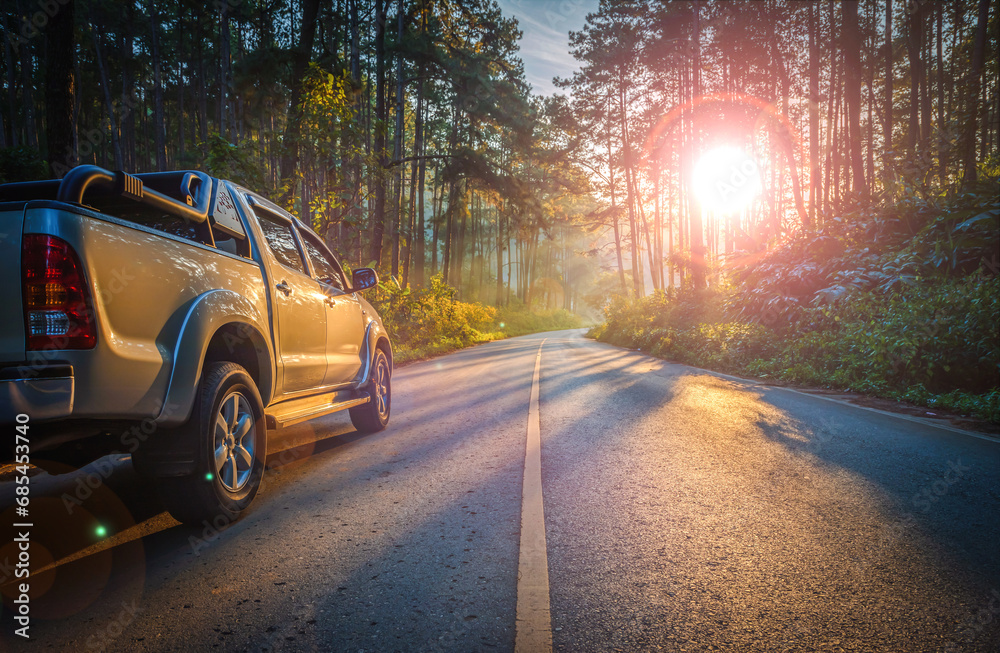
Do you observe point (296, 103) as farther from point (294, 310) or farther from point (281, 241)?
point (294, 310)

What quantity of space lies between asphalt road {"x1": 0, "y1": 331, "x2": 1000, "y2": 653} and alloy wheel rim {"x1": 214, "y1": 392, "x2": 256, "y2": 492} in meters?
0.29

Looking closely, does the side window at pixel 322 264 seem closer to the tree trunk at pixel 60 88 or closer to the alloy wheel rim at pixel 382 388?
the alloy wheel rim at pixel 382 388

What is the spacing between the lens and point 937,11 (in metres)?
27.1

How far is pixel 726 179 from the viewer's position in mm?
31000

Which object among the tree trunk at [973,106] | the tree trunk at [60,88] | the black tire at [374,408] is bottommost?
the black tire at [374,408]

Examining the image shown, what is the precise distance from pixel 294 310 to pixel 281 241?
2.50ft

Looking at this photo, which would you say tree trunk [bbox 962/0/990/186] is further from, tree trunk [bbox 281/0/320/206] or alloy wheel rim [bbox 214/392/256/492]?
alloy wheel rim [bbox 214/392/256/492]

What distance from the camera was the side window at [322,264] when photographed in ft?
18.2

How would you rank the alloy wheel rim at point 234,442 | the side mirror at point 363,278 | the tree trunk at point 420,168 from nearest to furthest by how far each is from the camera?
the alloy wheel rim at point 234,442 < the side mirror at point 363,278 < the tree trunk at point 420,168

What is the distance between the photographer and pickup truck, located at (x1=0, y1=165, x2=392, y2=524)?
7.50ft

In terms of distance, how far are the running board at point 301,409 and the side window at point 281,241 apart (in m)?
1.19

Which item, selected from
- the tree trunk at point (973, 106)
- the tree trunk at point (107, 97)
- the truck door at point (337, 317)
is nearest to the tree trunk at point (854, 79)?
the tree trunk at point (973, 106)

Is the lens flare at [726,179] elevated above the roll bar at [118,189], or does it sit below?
above

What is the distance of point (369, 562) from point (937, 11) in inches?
1474
